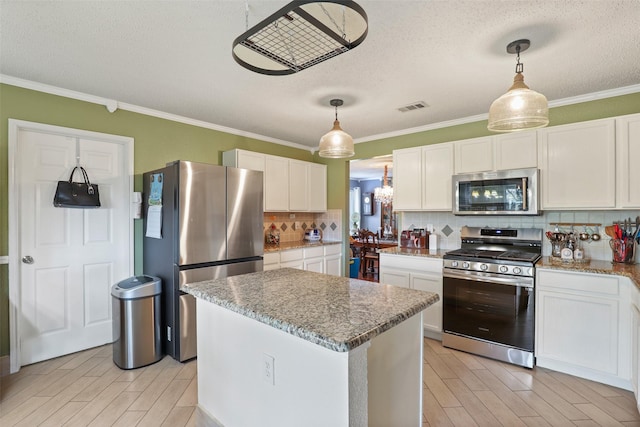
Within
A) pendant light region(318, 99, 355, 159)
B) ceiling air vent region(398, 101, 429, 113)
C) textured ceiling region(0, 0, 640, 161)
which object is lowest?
pendant light region(318, 99, 355, 159)

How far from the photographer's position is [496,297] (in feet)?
9.19

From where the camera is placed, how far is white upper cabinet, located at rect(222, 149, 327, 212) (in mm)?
3965

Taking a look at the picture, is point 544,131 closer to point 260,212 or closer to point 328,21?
point 328,21

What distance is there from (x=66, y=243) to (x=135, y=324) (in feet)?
3.45

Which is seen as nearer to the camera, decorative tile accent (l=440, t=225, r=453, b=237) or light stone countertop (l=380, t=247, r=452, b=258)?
light stone countertop (l=380, t=247, r=452, b=258)

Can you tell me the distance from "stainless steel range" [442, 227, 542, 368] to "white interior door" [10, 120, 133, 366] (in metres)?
3.34

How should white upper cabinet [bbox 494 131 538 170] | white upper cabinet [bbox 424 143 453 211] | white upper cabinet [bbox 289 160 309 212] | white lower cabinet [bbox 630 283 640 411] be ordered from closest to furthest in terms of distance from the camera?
white lower cabinet [bbox 630 283 640 411] < white upper cabinet [bbox 494 131 538 170] < white upper cabinet [bbox 424 143 453 211] < white upper cabinet [bbox 289 160 309 212]

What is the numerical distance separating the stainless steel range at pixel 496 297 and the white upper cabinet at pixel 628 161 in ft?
2.39

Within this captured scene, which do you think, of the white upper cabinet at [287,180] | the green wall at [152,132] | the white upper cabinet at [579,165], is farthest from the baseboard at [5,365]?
the white upper cabinet at [579,165]

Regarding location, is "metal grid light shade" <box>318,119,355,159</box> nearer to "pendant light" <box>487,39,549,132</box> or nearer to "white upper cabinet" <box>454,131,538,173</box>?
"pendant light" <box>487,39,549,132</box>

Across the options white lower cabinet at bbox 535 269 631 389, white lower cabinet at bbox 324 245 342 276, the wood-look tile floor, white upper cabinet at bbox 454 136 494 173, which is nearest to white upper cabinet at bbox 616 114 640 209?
white lower cabinet at bbox 535 269 631 389

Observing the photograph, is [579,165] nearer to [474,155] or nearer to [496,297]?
[474,155]

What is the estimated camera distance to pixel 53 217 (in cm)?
283

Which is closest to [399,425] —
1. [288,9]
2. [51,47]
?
[288,9]
